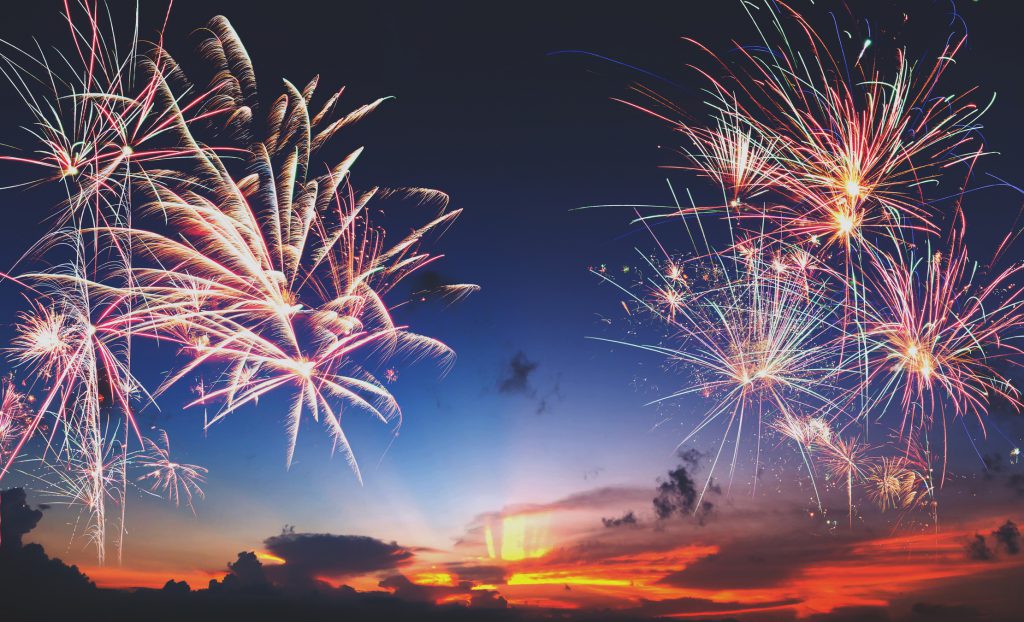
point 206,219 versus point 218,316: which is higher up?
point 206,219

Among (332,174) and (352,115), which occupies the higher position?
(352,115)

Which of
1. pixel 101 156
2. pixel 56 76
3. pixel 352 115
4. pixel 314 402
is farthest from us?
pixel 314 402

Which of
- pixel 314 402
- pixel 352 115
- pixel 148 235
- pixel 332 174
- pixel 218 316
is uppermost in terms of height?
pixel 352 115

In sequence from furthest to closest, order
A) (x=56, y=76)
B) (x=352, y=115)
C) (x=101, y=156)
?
(x=352, y=115), (x=101, y=156), (x=56, y=76)

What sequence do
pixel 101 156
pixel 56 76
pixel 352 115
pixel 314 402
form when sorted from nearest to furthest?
1. pixel 56 76
2. pixel 101 156
3. pixel 352 115
4. pixel 314 402

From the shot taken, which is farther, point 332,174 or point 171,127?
point 332,174

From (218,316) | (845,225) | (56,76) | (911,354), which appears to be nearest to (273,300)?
(218,316)

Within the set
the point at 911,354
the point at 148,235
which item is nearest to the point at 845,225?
the point at 911,354

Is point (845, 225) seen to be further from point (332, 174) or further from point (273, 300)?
point (273, 300)

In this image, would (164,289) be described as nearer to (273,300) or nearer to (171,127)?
(273,300)
